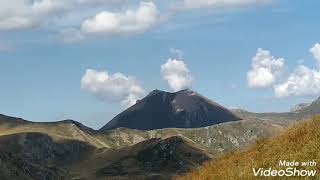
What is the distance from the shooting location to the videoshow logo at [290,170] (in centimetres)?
1836

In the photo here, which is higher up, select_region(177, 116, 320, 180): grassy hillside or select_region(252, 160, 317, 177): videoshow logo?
select_region(177, 116, 320, 180): grassy hillside

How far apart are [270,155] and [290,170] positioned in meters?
3.28

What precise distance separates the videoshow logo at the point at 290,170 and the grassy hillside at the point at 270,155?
15 cm

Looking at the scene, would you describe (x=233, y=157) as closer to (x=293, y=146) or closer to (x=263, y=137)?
(x=263, y=137)

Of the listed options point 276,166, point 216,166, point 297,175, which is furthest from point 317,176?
point 216,166

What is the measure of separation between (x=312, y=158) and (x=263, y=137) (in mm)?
7216

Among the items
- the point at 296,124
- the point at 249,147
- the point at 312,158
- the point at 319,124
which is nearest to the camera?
the point at 312,158

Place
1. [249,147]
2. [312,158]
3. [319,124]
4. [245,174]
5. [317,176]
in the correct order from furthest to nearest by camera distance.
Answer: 1. [249,147]
2. [319,124]
3. [245,174]
4. [312,158]
5. [317,176]

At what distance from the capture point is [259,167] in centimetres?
2091

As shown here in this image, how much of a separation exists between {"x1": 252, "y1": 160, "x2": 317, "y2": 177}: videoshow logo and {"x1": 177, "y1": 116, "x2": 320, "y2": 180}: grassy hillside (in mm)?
149

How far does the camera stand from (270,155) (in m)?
22.4

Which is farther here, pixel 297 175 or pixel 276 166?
pixel 276 166

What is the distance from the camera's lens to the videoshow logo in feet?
60.2

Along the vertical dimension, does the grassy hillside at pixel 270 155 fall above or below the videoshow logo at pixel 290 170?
above
